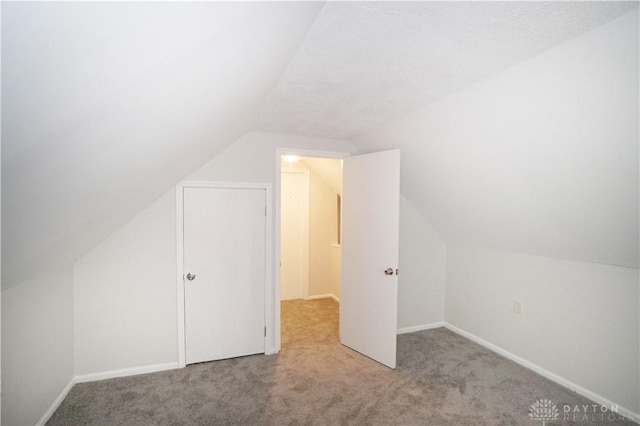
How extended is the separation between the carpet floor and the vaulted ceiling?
123 centimetres

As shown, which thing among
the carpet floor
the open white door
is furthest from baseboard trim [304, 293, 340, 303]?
the carpet floor

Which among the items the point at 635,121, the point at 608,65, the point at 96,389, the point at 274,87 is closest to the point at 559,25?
the point at 608,65

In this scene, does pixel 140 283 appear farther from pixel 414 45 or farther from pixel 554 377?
pixel 554 377

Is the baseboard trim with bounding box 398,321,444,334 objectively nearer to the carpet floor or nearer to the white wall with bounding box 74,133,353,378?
the carpet floor

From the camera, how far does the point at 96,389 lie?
2645 millimetres

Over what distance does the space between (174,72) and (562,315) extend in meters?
3.42

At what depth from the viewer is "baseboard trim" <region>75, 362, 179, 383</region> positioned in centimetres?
277

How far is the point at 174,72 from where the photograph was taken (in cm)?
94

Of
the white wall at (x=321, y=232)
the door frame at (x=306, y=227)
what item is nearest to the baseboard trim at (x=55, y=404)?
the door frame at (x=306, y=227)

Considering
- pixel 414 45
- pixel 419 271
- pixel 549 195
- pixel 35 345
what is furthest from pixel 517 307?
pixel 35 345

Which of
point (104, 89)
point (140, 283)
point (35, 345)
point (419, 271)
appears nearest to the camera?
point (104, 89)

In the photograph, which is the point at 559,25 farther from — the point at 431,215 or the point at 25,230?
the point at 431,215

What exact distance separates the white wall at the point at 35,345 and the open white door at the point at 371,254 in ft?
8.30

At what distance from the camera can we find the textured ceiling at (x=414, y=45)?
1.26 meters
